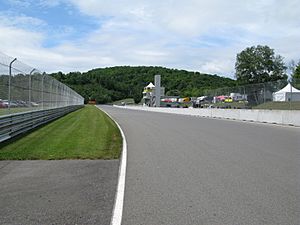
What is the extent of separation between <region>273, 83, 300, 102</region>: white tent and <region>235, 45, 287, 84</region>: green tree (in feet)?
246

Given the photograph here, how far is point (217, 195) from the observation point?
6.03 m

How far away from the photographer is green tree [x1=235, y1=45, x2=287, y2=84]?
102 m

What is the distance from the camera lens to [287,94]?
27531 mm

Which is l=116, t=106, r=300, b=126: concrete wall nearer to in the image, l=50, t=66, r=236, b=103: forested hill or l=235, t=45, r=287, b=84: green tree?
l=235, t=45, r=287, b=84: green tree

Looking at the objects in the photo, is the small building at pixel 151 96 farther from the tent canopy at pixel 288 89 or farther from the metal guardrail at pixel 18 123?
the metal guardrail at pixel 18 123

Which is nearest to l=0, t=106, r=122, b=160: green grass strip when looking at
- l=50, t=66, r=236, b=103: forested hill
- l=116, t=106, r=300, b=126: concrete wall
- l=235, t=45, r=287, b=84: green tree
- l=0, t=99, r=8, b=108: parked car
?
l=0, t=99, r=8, b=108: parked car

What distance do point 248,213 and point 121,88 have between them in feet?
553

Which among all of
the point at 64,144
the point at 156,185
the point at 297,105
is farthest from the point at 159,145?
the point at 297,105

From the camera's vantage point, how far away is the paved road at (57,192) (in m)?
4.94

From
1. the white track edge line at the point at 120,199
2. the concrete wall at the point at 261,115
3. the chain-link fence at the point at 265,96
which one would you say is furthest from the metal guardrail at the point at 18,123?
the chain-link fence at the point at 265,96

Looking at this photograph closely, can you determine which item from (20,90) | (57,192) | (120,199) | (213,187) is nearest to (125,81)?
(20,90)

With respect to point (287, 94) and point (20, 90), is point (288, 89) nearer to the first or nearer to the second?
point (287, 94)

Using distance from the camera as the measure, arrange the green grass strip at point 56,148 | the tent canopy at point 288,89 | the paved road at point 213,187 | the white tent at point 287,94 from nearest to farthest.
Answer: the paved road at point 213,187 < the green grass strip at point 56,148 < the white tent at point 287,94 < the tent canopy at point 288,89

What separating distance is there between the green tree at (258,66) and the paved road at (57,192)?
98.3 m
